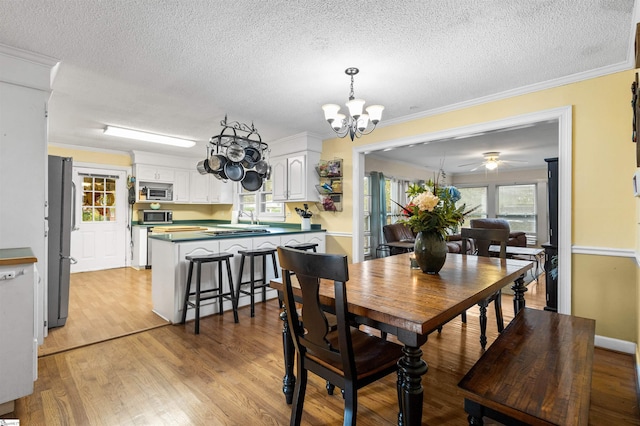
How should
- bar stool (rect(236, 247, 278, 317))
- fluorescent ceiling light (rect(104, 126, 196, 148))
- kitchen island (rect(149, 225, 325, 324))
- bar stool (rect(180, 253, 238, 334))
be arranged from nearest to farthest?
bar stool (rect(180, 253, 238, 334))
kitchen island (rect(149, 225, 325, 324))
bar stool (rect(236, 247, 278, 317))
fluorescent ceiling light (rect(104, 126, 196, 148))

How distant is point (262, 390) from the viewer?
200cm

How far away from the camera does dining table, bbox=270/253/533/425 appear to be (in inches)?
48.2

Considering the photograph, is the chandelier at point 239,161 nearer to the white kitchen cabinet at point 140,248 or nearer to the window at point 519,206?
the white kitchen cabinet at point 140,248

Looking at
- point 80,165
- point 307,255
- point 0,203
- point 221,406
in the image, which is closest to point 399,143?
point 307,255

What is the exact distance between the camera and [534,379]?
1.29 meters

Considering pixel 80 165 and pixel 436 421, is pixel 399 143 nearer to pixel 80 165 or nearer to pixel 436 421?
pixel 436 421

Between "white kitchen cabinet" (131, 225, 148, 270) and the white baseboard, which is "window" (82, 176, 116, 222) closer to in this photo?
"white kitchen cabinet" (131, 225, 148, 270)

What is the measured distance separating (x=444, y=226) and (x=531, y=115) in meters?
1.94

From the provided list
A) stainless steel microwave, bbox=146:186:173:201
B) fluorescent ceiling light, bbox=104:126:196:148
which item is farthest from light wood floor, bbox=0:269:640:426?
stainless steel microwave, bbox=146:186:173:201

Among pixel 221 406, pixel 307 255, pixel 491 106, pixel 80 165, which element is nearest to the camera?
pixel 307 255

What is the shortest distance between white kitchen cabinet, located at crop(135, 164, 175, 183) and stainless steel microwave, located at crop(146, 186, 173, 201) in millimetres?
187

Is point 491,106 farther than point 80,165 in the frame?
No

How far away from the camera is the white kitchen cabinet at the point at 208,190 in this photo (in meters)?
6.89

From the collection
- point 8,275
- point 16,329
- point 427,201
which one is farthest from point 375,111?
point 16,329
